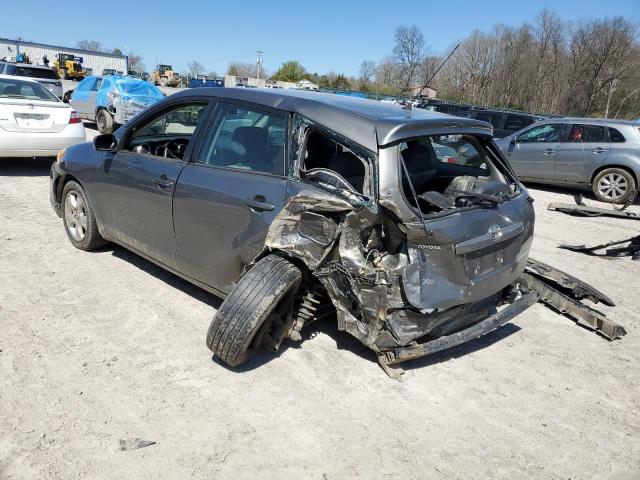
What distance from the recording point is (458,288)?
3211 mm

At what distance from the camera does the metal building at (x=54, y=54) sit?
71.7m

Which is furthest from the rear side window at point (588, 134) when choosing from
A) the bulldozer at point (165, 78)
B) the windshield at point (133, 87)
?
the bulldozer at point (165, 78)

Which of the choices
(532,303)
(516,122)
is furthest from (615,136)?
(532,303)

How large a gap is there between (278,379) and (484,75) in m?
42.5

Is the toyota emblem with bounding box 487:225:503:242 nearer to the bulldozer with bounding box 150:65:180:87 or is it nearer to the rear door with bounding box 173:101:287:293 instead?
the rear door with bounding box 173:101:287:293

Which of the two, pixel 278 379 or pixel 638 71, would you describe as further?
pixel 638 71

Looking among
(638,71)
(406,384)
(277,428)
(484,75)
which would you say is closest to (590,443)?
(406,384)

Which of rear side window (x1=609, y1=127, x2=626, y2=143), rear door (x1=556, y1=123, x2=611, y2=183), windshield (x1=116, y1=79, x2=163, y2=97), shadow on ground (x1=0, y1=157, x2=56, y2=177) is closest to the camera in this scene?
shadow on ground (x1=0, y1=157, x2=56, y2=177)

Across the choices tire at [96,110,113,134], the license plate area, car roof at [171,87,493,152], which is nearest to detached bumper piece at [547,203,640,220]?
car roof at [171,87,493,152]

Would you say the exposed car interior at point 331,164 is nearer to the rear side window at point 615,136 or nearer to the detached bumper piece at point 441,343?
the detached bumper piece at point 441,343

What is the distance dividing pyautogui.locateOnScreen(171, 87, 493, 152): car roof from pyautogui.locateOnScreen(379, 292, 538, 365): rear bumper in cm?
126

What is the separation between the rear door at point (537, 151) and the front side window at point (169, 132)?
9078 mm

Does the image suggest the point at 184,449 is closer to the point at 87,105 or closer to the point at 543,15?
the point at 87,105

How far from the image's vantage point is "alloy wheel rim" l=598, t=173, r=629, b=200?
34.9ft
